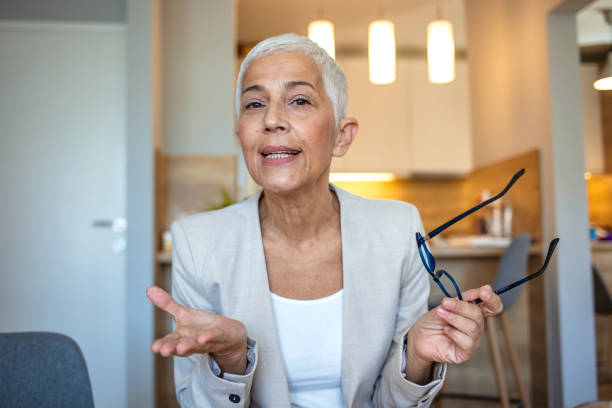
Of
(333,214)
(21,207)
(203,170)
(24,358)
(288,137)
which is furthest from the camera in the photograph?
(203,170)

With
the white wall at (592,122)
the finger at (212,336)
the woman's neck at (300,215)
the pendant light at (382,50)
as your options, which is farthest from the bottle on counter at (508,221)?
the finger at (212,336)

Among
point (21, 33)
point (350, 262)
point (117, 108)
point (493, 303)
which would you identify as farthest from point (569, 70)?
point (21, 33)

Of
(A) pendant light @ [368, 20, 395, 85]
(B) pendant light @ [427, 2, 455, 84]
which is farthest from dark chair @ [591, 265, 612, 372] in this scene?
(A) pendant light @ [368, 20, 395, 85]

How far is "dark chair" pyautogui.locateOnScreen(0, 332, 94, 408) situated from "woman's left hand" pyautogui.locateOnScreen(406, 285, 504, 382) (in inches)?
22.5

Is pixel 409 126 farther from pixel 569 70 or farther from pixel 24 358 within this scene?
pixel 24 358

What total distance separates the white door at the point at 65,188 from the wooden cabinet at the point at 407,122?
239 centimetres

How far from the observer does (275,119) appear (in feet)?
3.20

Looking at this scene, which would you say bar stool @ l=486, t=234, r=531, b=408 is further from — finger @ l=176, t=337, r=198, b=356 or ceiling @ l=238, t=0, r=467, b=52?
ceiling @ l=238, t=0, r=467, b=52

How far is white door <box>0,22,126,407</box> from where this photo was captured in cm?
268

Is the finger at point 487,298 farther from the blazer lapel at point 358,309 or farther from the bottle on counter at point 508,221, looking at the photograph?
the bottle on counter at point 508,221

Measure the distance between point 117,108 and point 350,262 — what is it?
223cm

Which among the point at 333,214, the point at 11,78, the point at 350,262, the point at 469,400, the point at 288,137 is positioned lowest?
the point at 469,400

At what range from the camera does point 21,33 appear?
2760 millimetres

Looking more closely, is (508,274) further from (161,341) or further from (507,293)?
(161,341)
